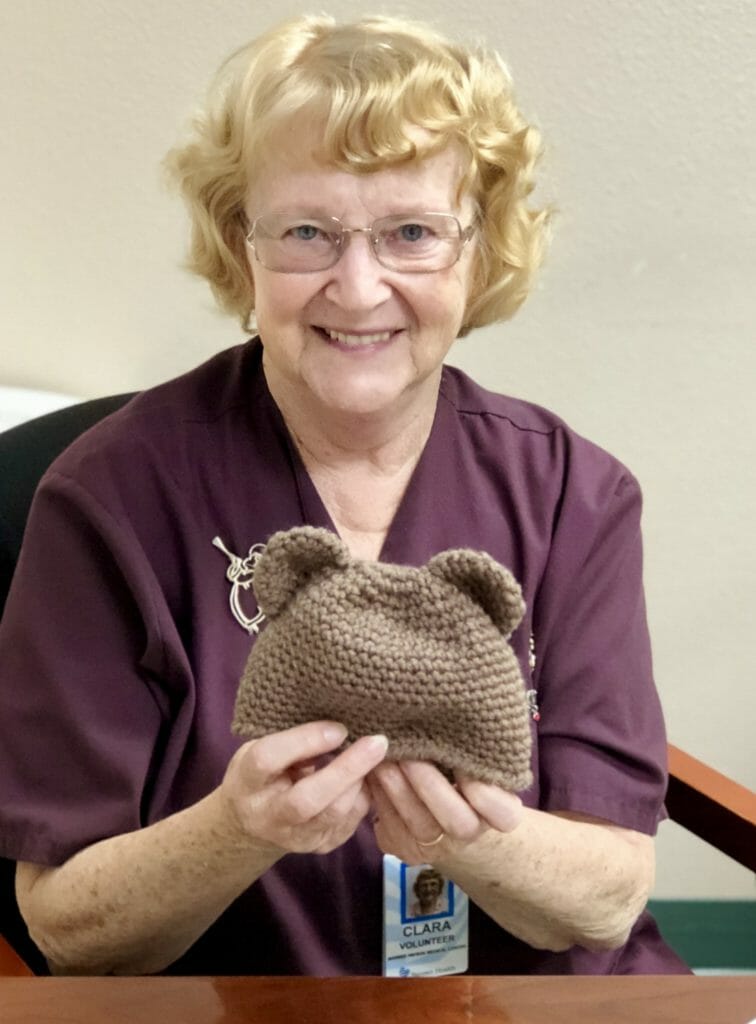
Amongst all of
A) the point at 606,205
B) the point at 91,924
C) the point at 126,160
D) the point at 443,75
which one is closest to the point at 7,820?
the point at 91,924

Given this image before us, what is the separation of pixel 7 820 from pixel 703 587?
44.5 inches

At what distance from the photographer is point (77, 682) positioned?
0.88 meters

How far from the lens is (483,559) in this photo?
2.11ft

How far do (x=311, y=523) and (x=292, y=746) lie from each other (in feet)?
1.01

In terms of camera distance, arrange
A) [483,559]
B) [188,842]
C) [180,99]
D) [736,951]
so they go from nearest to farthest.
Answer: [483,559] < [188,842] < [180,99] < [736,951]

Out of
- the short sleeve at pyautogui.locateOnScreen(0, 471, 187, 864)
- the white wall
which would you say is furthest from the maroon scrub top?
the white wall

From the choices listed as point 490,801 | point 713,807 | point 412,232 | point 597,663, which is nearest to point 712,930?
point 713,807

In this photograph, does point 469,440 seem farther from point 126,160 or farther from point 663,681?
point 663,681

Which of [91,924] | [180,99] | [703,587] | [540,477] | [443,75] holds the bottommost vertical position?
[91,924]

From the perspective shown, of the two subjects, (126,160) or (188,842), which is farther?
(126,160)

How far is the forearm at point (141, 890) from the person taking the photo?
0.80 m

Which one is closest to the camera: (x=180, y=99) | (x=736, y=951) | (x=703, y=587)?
(x=180, y=99)

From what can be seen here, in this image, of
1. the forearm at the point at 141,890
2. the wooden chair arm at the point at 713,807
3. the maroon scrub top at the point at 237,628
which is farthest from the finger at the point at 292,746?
the wooden chair arm at the point at 713,807

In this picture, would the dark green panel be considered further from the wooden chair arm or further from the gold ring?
the gold ring
